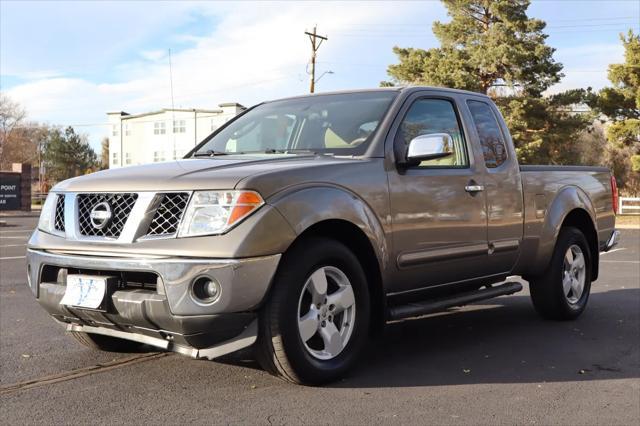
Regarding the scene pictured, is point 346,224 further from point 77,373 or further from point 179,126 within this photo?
point 179,126

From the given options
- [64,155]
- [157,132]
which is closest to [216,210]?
[157,132]

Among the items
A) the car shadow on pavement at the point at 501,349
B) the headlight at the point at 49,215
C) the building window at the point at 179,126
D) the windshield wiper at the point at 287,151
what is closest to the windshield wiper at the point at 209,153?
the windshield wiper at the point at 287,151

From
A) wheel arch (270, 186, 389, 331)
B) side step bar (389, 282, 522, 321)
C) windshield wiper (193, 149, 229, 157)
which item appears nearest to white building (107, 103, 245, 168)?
windshield wiper (193, 149, 229, 157)

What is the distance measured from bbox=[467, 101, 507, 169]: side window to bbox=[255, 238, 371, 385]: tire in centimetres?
193

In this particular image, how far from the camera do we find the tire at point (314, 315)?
12.6ft

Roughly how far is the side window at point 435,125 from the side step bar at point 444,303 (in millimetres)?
962

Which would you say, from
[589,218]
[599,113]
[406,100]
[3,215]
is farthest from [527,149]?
[406,100]

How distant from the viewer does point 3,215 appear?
33031mm

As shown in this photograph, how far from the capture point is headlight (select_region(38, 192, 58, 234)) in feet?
14.1

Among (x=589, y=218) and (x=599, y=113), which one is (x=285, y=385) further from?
(x=599, y=113)

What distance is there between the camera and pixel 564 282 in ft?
21.2

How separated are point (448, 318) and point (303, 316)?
2.87m

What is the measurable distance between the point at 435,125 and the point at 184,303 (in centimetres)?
254

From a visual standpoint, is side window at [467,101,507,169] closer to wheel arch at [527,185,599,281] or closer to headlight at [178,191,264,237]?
wheel arch at [527,185,599,281]
